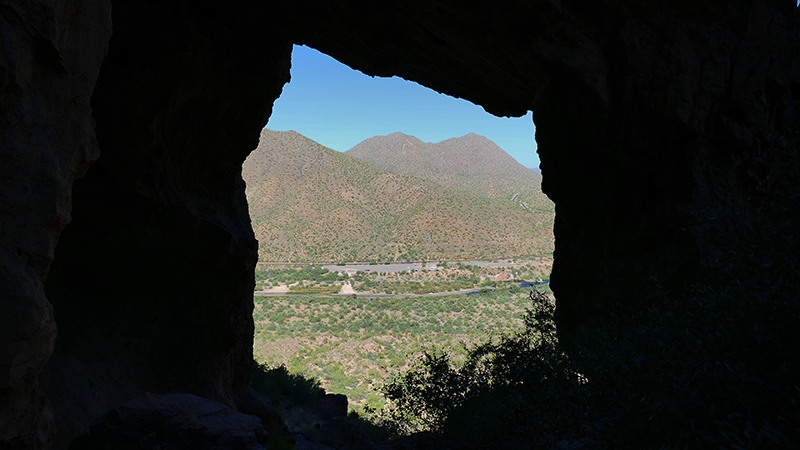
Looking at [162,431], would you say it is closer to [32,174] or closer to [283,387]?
[32,174]

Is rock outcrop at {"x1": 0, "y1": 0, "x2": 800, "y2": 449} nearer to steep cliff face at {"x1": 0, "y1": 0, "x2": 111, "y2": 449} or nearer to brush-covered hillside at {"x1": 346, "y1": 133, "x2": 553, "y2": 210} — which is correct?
steep cliff face at {"x1": 0, "y1": 0, "x2": 111, "y2": 449}

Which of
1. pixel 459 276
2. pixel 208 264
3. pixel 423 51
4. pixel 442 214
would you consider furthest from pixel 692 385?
pixel 442 214

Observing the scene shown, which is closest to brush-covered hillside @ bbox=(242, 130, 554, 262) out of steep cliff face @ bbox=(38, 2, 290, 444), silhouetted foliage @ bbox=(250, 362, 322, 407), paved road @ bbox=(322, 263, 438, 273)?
paved road @ bbox=(322, 263, 438, 273)

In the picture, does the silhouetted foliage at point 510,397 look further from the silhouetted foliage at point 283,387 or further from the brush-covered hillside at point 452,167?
the brush-covered hillside at point 452,167

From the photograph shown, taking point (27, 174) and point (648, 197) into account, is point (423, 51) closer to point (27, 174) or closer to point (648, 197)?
point (648, 197)

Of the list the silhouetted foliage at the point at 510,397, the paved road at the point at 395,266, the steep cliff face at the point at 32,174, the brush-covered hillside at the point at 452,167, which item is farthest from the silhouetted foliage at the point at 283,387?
the brush-covered hillside at the point at 452,167

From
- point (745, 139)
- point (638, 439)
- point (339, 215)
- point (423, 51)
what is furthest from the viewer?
point (339, 215)
